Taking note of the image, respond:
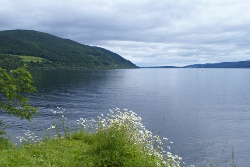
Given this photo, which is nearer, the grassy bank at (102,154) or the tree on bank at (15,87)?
the grassy bank at (102,154)

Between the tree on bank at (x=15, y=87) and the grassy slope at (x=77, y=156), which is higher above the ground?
the tree on bank at (x=15, y=87)

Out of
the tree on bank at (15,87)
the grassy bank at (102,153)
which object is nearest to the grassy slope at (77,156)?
the grassy bank at (102,153)

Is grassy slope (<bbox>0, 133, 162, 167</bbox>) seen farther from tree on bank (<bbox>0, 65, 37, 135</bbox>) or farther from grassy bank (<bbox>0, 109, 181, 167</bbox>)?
tree on bank (<bbox>0, 65, 37, 135</bbox>)

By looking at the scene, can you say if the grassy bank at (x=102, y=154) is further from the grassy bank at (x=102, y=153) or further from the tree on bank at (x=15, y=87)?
the tree on bank at (x=15, y=87)

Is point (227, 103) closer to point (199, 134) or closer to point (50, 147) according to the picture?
point (199, 134)

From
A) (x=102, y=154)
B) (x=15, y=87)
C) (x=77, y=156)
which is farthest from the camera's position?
(x=15, y=87)

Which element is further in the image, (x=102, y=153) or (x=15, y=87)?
(x=15, y=87)

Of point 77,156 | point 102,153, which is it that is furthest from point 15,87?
point 102,153

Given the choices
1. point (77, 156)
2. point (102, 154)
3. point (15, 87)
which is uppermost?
point (15, 87)

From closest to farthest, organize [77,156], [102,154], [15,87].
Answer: [102,154] < [77,156] < [15,87]

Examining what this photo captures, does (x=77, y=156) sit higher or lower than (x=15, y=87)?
lower

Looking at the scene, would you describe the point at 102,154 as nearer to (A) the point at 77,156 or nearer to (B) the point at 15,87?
(A) the point at 77,156

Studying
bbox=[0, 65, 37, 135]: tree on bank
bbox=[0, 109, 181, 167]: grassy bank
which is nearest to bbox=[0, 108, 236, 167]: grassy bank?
bbox=[0, 109, 181, 167]: grassy bank

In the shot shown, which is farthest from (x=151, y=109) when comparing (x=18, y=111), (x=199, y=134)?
(x=18, y=111)
